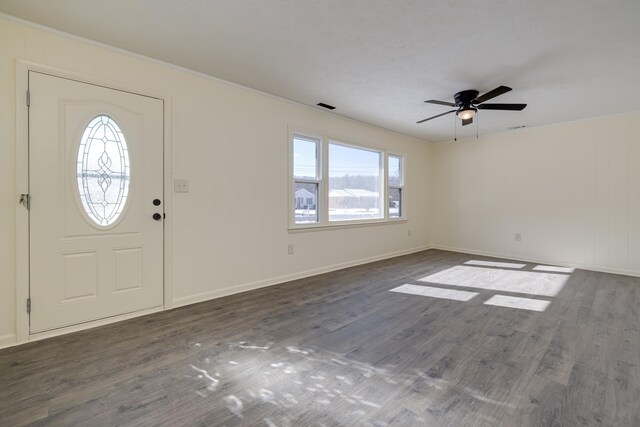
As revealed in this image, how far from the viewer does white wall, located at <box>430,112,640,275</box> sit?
461cm

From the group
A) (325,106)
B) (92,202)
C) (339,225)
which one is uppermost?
(325,106)

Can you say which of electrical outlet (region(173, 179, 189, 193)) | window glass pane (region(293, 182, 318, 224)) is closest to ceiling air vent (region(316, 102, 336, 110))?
window glass pane (region(293, 182, 318, 224))

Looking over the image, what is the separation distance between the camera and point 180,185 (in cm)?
316

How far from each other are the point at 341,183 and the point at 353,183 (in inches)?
13.5

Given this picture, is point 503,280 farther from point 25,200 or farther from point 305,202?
point 25,200

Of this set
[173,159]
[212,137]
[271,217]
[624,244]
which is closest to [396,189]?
[271,217]

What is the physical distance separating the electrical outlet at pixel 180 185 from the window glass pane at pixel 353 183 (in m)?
2.27

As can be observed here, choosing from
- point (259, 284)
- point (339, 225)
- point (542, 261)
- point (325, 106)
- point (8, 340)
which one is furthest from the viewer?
point (542, 261)

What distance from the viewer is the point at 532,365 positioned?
2.06 m

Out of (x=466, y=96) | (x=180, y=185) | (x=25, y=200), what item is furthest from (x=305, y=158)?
(x=25, y=200)

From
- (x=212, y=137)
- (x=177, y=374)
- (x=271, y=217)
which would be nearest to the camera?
(x=177, y=374)

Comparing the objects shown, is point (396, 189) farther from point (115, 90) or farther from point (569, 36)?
point (115, 90)

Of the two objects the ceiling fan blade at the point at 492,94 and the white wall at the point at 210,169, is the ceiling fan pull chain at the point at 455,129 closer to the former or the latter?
the ceiling fan blade at the point at 492,94

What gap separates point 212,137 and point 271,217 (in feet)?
4.06
